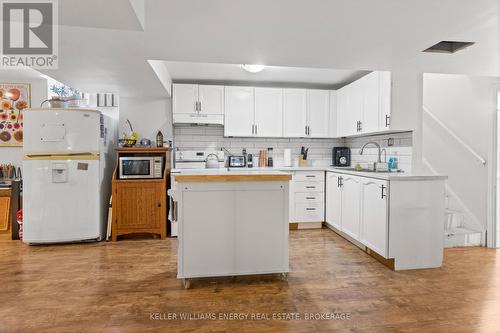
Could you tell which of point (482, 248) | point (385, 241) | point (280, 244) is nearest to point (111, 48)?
point (280, 244)

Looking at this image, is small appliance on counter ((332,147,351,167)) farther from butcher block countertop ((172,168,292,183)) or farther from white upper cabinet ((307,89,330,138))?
butcher block countertop ((172,168,292,183))

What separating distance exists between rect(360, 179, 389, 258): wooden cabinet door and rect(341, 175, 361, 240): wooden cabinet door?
0.13 meters

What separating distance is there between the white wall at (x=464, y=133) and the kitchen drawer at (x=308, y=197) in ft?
5.56

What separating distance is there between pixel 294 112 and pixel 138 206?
9.65 ft

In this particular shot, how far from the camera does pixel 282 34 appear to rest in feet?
7.39

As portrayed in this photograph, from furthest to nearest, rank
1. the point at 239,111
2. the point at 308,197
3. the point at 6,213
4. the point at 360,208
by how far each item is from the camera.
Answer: the point at 239,111 < the point at 308,197 < the point at 6,213 < the point at 360,208

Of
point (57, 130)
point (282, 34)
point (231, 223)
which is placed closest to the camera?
point (282, 34)

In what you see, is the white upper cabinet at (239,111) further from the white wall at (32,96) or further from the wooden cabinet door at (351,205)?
the white wall at (32,96)

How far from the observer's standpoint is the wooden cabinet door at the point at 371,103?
12.3 ft

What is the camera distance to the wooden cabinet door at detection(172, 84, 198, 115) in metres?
4.52

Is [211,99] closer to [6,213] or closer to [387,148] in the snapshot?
[387,148]

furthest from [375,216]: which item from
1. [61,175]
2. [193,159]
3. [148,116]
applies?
[61,175]

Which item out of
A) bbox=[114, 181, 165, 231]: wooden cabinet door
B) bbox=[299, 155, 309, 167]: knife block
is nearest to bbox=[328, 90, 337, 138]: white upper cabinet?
bbox=[299, 155, 309, 167]: knife block

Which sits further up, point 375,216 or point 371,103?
point 371,103
